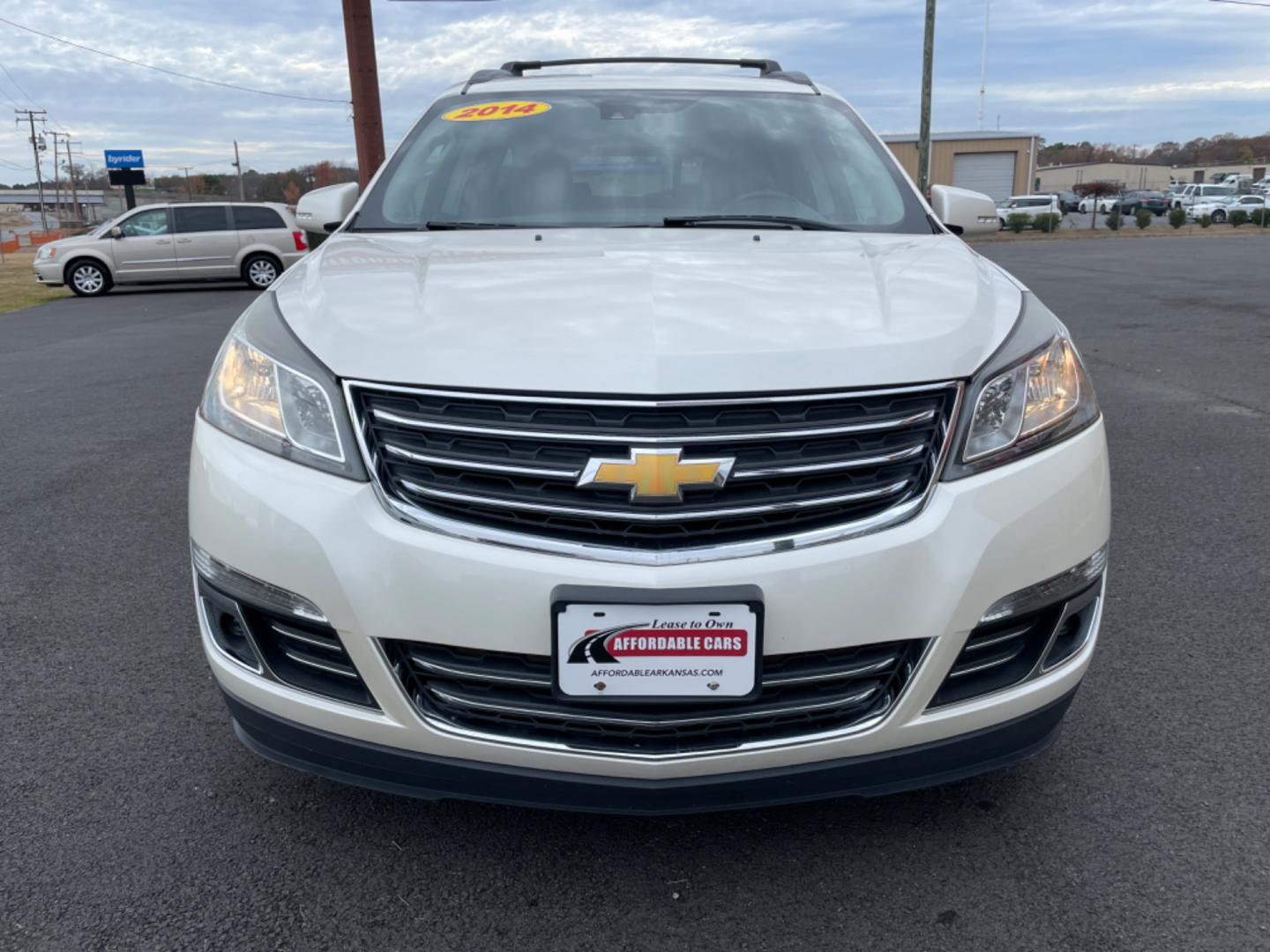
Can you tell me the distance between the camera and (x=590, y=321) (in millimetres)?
1945

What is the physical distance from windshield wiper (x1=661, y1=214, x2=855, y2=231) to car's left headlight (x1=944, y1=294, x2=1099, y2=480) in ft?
2.96

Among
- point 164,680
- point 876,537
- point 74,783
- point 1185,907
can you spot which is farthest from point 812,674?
point 164,680

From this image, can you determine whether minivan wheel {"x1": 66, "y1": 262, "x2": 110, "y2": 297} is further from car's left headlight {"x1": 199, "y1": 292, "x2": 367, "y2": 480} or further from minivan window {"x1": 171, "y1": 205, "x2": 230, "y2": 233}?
car's left headlight {"x1": 199, "y1": 292, "x2": 367, "y2": 480}

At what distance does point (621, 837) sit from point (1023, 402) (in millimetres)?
1222

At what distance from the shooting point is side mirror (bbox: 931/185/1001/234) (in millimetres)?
3383

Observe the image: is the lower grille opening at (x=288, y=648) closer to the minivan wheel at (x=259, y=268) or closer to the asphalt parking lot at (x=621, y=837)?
the asphalt parking lot at (x=621, y=837)

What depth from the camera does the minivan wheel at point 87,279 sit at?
18.1 metres

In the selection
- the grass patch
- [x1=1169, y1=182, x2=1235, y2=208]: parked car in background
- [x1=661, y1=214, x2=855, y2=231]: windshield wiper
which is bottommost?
[x1=1169, y1=182, x2=1235, y2=208]: parked car in background

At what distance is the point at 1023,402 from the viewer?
6.57ft

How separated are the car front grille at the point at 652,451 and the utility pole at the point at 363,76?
13.2 m

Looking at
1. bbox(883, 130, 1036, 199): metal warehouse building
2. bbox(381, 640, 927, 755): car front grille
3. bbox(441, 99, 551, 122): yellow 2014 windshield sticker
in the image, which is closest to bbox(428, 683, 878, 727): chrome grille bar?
bbox(381, 640, 927, 755): car front grille

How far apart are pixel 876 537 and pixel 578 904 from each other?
922 mm

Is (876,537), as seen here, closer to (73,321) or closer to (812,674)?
(812,674)

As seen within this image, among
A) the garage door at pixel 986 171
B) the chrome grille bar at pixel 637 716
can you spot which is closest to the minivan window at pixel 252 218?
the chrome grille bar at pixel 637 716
